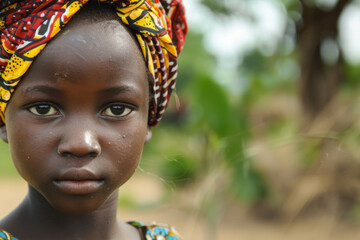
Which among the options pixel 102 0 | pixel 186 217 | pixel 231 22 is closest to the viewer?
pixel 102 0

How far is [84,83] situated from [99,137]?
0.46ft

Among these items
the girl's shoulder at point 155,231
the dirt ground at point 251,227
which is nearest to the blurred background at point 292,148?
the dirt ground at point 251,227

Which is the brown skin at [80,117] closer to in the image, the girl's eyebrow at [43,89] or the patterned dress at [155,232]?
the girl's eyebrow at [43,89]

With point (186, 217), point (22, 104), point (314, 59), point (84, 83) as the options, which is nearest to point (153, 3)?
point (84, 83)

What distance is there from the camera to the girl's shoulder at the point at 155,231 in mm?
1630

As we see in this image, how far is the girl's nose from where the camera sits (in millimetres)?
1162

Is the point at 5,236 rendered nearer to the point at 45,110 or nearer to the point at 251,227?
the point at 45,110

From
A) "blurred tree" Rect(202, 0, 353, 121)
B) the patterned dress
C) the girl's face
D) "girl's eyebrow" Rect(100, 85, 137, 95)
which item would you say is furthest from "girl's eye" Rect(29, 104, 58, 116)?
"blurred tree" Rect(202, 0, 353, 121)

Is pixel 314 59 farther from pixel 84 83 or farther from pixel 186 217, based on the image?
pixel 84 83

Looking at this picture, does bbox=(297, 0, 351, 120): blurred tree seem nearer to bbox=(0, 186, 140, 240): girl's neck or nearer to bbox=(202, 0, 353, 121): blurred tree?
bbox=(202, 0, 353, 121): blurred tree

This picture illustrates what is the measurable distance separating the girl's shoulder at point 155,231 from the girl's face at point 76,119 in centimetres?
41

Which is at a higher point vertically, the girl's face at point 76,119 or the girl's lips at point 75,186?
the girl's face at point 76,119

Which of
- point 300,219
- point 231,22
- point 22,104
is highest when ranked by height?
point 231,22

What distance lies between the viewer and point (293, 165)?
6.57 meters
